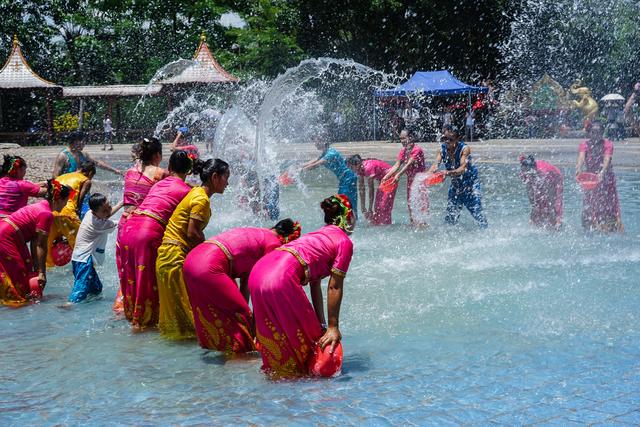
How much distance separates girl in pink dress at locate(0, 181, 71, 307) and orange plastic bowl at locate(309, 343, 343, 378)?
11.3ft

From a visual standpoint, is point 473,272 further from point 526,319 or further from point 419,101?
point 419,101

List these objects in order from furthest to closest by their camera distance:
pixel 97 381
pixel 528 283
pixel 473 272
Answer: pixel 473 272 → pixel 528 283 → pixel 97 381

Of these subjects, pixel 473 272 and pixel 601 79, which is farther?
pixel 601 79

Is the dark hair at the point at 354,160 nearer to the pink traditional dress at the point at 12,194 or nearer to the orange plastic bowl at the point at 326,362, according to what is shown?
the pink traditional dress at the point at 12,194

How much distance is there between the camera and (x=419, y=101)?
98.7 ft

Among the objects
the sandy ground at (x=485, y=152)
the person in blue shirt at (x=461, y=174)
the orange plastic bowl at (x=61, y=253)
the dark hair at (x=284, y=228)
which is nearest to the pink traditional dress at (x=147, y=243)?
Answer: the dark hair at (x=284, y=228)

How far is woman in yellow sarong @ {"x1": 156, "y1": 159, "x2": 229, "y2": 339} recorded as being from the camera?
5.71 meters

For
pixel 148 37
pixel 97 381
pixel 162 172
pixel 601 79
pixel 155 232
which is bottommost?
pixel 97 381

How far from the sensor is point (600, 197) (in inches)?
383

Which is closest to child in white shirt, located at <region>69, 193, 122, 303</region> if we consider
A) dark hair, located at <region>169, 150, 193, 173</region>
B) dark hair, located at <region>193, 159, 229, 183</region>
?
dark hair, located at <region>169, 150, 193, 173</region>

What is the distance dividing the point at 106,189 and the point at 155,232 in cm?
881

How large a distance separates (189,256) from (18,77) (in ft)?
101

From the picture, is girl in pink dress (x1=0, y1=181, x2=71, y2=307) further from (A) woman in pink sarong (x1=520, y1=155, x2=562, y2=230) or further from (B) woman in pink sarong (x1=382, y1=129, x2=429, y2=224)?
(A) woman in pink sarong (x1=520, y1=155, x2=562, y2=230)

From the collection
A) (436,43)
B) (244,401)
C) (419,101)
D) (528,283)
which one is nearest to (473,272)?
(528,283)
